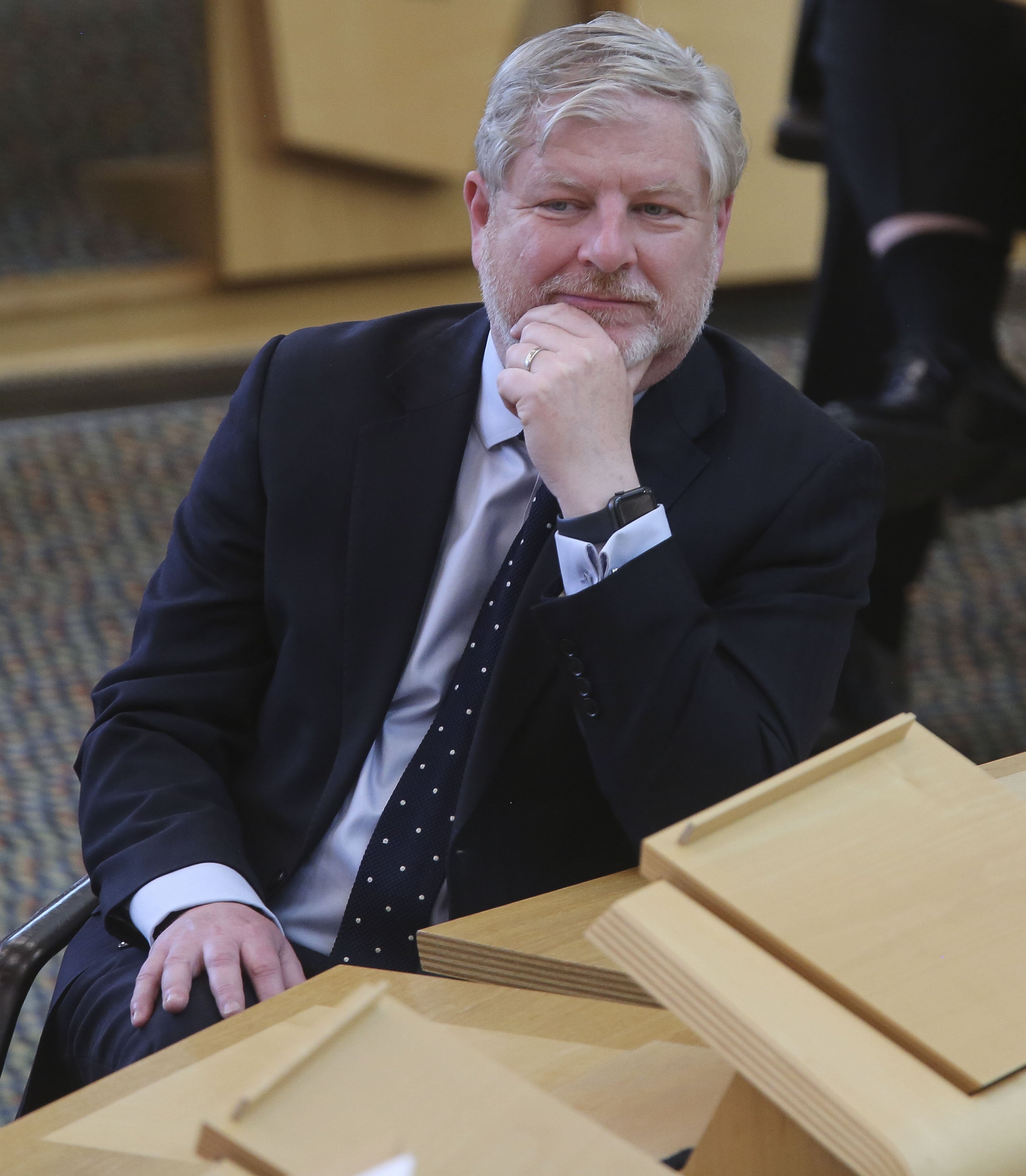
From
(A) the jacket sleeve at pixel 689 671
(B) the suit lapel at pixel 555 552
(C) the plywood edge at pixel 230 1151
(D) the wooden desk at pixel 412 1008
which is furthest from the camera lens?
(B) the suit lapel at pixel 555 552

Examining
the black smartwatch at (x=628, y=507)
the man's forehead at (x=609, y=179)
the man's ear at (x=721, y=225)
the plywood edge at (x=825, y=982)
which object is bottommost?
the black smartwatch at (x=628, y=507)

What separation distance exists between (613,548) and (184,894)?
0.52 meters

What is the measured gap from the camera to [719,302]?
16.3 feet

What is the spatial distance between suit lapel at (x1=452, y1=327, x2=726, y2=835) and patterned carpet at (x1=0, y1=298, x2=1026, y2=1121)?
1.19 m

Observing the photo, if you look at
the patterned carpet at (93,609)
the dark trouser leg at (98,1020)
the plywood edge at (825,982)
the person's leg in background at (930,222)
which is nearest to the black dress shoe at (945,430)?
the person's leg in background at (930,222)

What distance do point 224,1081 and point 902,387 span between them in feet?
7.17

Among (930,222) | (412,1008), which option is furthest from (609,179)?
(930,222)

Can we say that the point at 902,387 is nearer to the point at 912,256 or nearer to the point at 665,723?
the point at 912,256

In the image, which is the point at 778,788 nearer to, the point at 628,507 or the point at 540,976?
the point at 540,976

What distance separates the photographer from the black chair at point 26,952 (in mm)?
1314

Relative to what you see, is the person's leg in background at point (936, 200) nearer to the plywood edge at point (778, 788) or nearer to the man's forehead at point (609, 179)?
the man's forehead at point (609, 179)

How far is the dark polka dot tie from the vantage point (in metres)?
1.42

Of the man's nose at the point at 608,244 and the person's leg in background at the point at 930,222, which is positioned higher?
the man's nose at the point at 608,244

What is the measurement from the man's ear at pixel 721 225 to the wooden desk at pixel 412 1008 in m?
0.74
